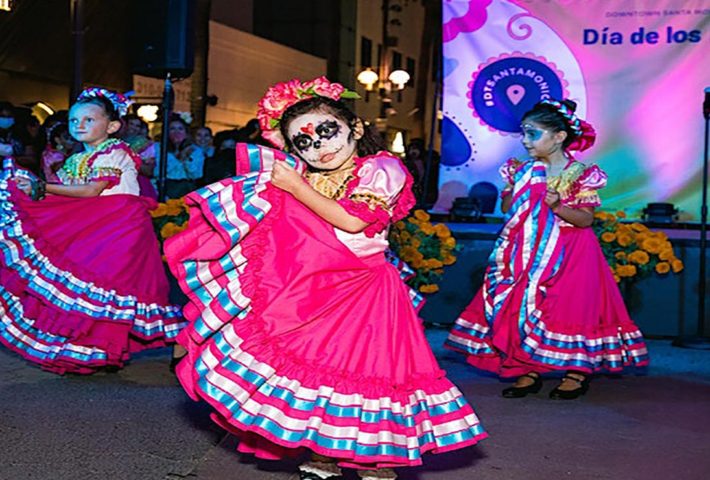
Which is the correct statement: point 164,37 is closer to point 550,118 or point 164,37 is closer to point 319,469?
point 550,118

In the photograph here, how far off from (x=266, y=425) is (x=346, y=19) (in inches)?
851

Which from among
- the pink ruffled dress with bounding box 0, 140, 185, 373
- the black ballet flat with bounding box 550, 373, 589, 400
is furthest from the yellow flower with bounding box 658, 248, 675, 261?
the pink ruffled dress with bounding box 0, 140, 185, 373

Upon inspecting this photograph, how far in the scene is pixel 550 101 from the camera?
6.08 m

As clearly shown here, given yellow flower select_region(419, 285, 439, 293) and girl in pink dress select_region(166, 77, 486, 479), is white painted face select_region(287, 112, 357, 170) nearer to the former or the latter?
girl in pink dress select_region(166, 77, 486, 479)

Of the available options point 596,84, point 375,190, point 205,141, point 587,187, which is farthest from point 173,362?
point 596,84

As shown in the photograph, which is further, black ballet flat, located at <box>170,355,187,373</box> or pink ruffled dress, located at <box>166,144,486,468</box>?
black ballet flat, located at <box>170,355,187,373</box>

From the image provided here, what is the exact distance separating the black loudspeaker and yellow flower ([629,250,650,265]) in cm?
366

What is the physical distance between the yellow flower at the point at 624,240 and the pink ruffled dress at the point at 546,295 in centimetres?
179

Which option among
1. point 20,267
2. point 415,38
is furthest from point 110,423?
point 415,38

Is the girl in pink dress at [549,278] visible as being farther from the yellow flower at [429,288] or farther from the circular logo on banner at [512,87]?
the circular logo on banner at [512,87]

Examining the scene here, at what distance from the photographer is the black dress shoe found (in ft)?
20.0

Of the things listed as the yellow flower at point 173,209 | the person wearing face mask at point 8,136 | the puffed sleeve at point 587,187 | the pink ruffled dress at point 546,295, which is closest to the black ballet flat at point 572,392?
the pink ruffled dress at point 546,295

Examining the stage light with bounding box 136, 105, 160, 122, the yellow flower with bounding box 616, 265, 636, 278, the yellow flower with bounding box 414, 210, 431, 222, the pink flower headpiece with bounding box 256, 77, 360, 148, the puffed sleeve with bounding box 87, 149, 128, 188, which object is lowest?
the yellow flower with bounding box 616, 265, 636, 278

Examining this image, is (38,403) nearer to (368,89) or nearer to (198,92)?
(198,92)
